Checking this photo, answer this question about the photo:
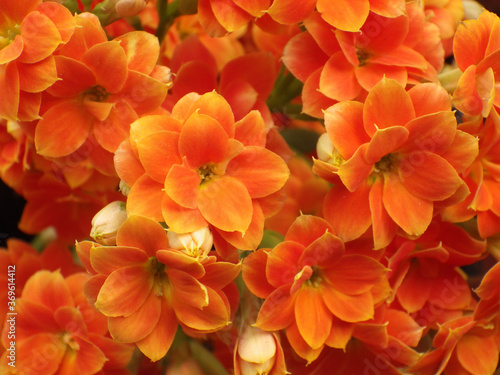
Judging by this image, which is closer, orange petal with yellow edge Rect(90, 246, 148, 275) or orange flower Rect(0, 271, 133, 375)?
orange petal with yellow edge Rect(90, 246, 148, 275)

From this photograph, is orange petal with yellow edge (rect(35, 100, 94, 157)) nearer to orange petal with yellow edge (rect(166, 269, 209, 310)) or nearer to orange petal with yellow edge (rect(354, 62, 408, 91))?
orange petal with yellow edge (rect(166, 269, 209, 310))

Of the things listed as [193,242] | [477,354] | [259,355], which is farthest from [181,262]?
[477,354]

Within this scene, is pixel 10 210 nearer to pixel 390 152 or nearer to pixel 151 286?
pixel 151 286

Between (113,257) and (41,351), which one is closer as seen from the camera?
(113,257)

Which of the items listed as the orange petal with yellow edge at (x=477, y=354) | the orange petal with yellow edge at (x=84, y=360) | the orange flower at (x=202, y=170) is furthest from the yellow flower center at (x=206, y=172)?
the orange petal with yellow edge at (x=477, y=354)

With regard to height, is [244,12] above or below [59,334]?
above

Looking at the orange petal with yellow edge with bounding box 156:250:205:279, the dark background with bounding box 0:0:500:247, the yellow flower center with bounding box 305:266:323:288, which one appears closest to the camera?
the orange petal with yellow edge with bounding box 156:250:205:279

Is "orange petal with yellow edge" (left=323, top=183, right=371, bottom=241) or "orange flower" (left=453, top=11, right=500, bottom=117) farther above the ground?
"orange flower" (left=453, top=11, right=500, bottom=117)

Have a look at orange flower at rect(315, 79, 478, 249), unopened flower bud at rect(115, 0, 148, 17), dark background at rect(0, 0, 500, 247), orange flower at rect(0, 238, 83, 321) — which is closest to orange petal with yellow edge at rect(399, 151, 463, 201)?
orange flower at rect(315, 79, 478, 249)
